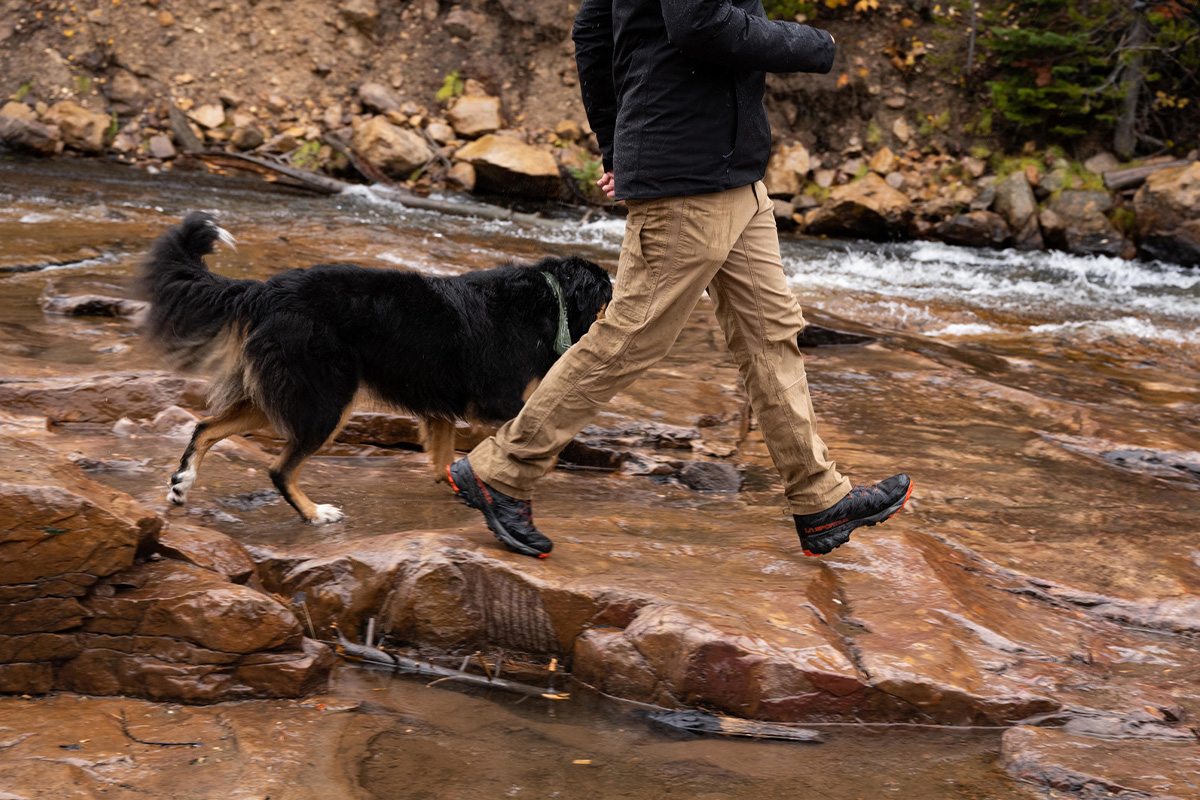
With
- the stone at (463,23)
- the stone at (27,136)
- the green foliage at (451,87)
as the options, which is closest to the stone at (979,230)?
the green foliage at (451,87)

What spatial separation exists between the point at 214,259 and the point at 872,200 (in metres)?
8.94

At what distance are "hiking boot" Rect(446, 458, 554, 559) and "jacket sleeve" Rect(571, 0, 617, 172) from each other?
3.70 ft

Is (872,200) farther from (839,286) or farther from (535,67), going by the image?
(535,67)

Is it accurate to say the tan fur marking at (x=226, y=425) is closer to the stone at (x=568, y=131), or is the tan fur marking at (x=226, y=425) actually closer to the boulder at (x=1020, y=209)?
the boulder at (x=1020, y=209)

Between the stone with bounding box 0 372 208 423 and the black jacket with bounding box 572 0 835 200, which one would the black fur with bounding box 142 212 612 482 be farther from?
the black jacket with bounding box 572 0 835 200

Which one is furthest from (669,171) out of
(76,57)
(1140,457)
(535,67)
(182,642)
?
(76,57)

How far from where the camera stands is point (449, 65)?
15.4 metres

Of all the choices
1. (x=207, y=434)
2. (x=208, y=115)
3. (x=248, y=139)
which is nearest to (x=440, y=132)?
(x=248, y=139)

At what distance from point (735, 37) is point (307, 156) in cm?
1261

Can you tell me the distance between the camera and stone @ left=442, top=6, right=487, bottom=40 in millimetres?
15641

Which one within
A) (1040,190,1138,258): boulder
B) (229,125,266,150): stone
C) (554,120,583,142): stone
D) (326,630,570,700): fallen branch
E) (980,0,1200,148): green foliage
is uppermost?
(980,0,1200,148): green foliage

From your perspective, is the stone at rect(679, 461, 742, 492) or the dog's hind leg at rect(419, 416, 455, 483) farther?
the stone at rect(679, 461, 742, 492)

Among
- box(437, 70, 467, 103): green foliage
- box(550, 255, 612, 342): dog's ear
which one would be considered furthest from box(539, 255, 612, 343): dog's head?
box(437, 70, 467, 103): green foliage

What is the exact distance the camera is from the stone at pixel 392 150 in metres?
13.4
